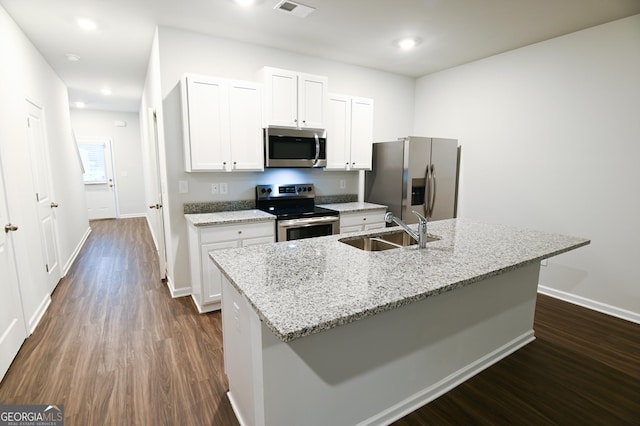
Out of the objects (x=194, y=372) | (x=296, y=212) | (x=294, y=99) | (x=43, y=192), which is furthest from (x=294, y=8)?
(x=43, y=192)

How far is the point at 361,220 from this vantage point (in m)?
3.84

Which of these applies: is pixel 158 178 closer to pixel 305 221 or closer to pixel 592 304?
pixel 305 221

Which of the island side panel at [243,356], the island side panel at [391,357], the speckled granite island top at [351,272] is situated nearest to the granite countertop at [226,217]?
the speckled granite island top at [351,272]

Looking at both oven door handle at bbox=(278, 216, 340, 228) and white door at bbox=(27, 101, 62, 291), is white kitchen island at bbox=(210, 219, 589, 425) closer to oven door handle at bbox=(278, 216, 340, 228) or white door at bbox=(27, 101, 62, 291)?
oven door handle at bbox=(278, 216, 340, 228)

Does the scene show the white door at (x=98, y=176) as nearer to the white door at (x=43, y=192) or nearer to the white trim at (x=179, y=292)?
the white door at (x=43, y=192)

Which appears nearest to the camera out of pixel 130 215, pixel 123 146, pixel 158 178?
pixel 158 178

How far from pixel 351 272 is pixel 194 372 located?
1.44 meters

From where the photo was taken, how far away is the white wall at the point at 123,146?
25.5 ft

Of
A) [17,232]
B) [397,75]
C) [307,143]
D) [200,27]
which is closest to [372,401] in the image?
[307,143]

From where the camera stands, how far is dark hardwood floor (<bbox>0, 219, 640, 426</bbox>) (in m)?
1.86

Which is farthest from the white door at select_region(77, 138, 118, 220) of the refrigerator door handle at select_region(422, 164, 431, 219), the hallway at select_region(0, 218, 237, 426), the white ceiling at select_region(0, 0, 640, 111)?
the refrigerator door handle at select_region(422, 164, 431, 219)

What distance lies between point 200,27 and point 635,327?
4921mm

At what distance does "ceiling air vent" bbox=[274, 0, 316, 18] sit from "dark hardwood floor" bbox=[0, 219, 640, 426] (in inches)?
109

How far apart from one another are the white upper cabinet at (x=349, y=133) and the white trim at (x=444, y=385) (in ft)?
8.18
